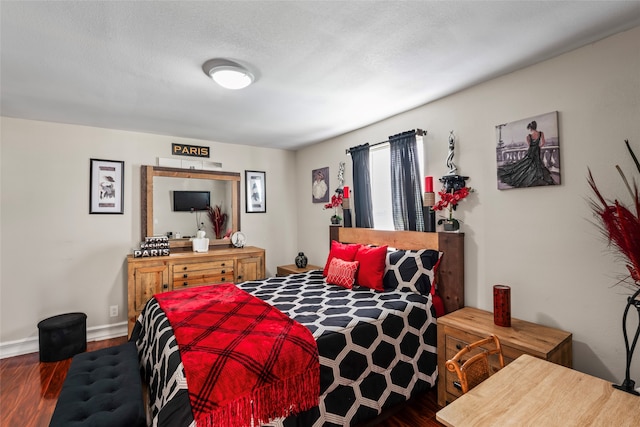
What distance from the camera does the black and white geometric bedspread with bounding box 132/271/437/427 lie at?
1.68 metres

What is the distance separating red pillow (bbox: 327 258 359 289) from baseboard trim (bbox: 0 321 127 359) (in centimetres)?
265

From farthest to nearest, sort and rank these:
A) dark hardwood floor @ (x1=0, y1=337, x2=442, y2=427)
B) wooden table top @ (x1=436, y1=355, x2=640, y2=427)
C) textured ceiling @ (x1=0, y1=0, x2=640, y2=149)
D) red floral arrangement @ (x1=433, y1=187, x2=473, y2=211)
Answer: red floral arrangement @ (x1=433, y1=187, x2=473, y2=211) → dark hardwood floor @ (x1=0, y1=337, x2=442, y2=427) → textured ceiling @ (x1=0, y1=0, x2=640, y2=149) → wooden table top @ (x1=436, y1=355, x2=640, y2=427)

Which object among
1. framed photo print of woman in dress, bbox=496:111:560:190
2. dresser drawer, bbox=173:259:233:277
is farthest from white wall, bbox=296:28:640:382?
dresser drawer, bbox=173:259:233:277

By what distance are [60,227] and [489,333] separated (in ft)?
14.1

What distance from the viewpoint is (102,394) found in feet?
5.36

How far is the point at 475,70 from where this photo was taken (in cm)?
227

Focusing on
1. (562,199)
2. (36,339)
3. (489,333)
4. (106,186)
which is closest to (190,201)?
(106,186)

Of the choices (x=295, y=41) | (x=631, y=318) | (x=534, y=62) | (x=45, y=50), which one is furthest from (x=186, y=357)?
(x=534, y=62)

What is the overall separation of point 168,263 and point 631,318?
3.99 metres

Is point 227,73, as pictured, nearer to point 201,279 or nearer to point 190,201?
point 190,201

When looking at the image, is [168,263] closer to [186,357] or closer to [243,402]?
[186,357]

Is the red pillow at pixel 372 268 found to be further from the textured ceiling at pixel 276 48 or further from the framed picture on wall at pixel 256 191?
the framed picture on wall at pixel 256 191

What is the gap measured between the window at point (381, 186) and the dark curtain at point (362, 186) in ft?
0.20

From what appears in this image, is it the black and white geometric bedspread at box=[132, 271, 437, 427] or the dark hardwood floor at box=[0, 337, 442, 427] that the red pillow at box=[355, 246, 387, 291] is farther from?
the dark hardwood floor at box=[0, 337, 442, 427]
